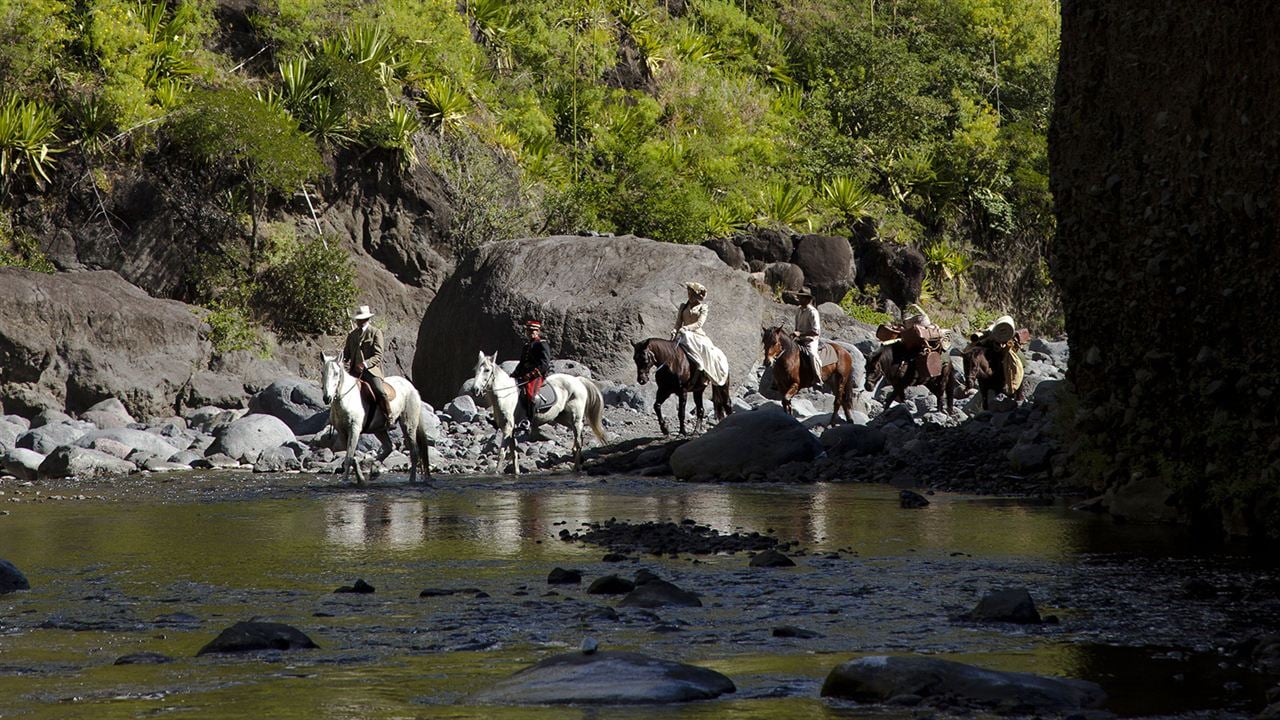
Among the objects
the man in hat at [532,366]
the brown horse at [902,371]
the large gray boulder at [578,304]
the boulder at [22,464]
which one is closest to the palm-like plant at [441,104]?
the large gray boulder at [578,304]

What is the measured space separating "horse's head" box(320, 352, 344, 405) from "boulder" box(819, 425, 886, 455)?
5517mm

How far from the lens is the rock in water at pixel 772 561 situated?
8508mm

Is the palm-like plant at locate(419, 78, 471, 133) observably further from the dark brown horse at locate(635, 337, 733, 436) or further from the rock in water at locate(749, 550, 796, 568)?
the rock in water at locate(749, 550, 796, 568)

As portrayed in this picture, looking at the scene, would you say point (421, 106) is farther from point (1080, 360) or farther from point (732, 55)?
point (1080, 360)

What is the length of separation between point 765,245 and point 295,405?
1743cm

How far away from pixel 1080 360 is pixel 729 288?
15.8 m

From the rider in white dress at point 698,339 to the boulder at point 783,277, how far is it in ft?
48.4

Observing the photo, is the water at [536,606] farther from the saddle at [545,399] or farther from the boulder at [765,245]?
the boulder at [765,245]

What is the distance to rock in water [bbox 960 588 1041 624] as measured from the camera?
6.41 m

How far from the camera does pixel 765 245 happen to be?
36.9m

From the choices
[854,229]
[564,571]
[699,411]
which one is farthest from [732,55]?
[564,571]

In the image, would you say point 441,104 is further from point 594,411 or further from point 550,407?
point 550,407

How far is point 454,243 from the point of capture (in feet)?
110

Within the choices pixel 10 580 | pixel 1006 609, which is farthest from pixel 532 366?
pixel 1006 609
